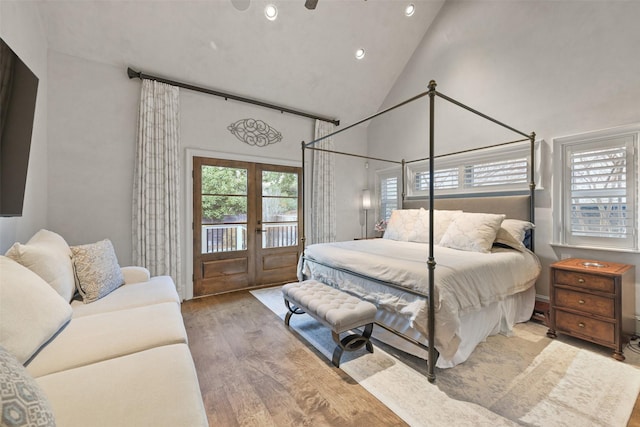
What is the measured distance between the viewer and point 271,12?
3.34 metres

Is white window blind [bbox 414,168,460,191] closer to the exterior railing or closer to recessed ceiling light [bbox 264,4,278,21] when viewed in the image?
the exterior railing

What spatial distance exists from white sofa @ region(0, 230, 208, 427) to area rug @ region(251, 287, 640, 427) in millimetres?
1282

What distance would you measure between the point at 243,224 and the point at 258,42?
103 inches

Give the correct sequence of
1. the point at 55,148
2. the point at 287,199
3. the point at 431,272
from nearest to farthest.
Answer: the point at 431,272 → the point at 55,148 → the point at 287,199

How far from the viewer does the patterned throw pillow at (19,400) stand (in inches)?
22.3

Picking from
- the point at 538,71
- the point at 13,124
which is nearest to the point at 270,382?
the point at 13,124

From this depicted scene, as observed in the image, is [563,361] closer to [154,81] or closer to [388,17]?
[388,17]

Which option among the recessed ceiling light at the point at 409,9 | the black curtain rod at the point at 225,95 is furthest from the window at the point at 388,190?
the recessed ceiling light at the point at 409,9

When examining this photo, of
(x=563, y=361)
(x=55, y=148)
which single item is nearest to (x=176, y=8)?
(x=55, y=148)

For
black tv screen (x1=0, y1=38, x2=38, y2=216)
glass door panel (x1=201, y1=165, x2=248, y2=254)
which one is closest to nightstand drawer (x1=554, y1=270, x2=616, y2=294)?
glass door panel (x1=201, y1=165, x2=248, y2=254)

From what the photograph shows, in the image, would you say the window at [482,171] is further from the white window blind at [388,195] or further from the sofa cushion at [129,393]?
the sofa cushion at [129,393]

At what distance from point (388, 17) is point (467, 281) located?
400 centimetres

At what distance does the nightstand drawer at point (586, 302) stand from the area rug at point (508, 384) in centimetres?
35

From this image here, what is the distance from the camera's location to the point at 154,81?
136 inches
